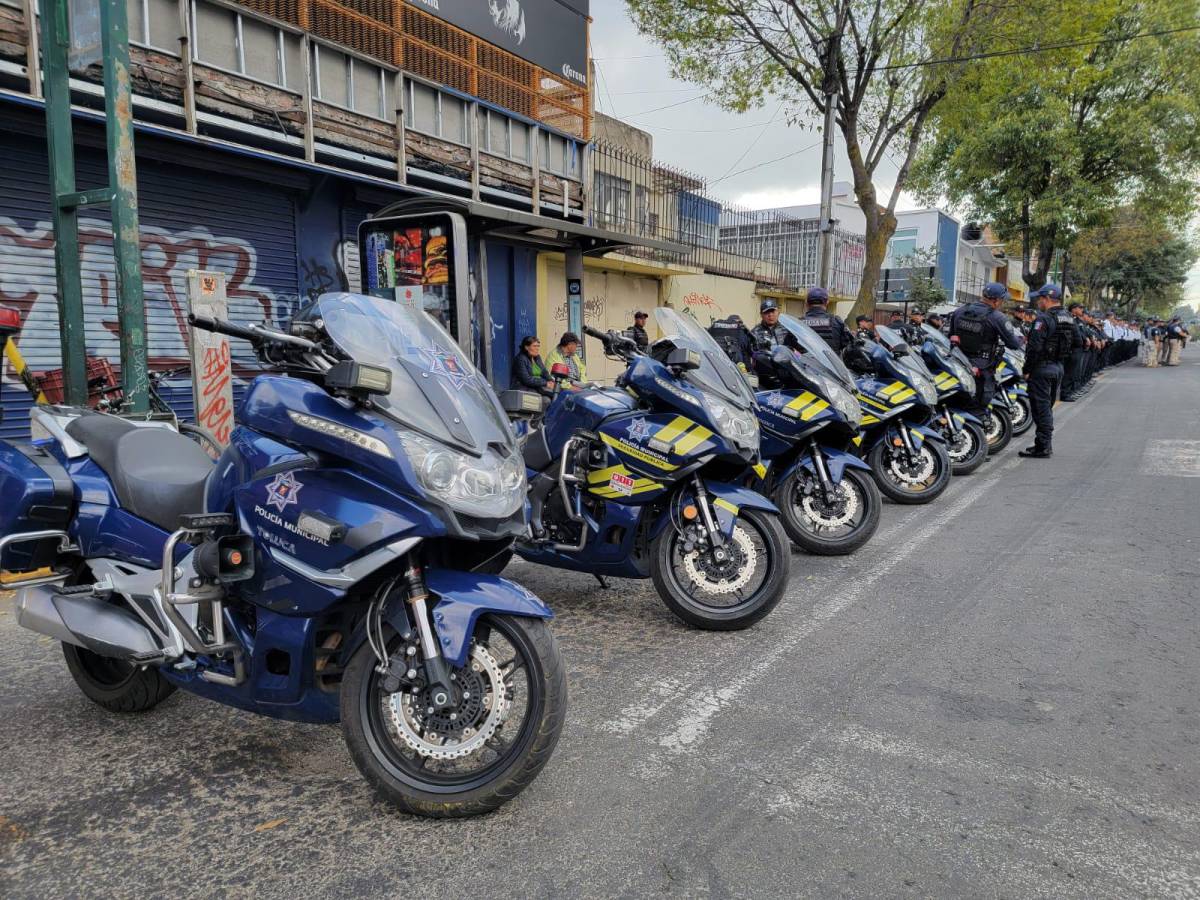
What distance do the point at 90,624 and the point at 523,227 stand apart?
11183mm

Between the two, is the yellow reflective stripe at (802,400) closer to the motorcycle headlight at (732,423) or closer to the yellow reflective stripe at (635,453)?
the motorcycle headlight at (732,423)

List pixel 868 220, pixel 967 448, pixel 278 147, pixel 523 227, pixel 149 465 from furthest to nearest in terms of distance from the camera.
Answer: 1. pixel 868 220
2. pixel 523 227
3. pixel 278 147
4. pixel 967 448
5. pixel 149 465

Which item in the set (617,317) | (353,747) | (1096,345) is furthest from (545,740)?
(1096,345)

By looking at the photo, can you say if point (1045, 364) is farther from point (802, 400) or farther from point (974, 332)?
point (802, 400)

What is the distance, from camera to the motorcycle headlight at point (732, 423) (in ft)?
13.8

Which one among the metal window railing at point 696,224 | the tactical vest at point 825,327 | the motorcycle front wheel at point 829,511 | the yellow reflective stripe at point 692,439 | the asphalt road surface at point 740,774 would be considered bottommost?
the asphalt road surface at point 740,774

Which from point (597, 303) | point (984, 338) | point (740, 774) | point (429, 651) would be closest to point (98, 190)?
point (429, 651)

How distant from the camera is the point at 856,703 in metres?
3.36

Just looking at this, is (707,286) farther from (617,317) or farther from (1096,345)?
(1096,345)

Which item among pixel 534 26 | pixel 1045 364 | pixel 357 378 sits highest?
pixel 534 26

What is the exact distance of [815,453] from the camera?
5.54 m

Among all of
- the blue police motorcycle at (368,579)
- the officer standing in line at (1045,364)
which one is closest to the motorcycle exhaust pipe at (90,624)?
the blue police motorcycle at (368,579)

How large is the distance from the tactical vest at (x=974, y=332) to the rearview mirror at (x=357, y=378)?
8.81 m

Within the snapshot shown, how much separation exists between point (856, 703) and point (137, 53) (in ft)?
31.6
